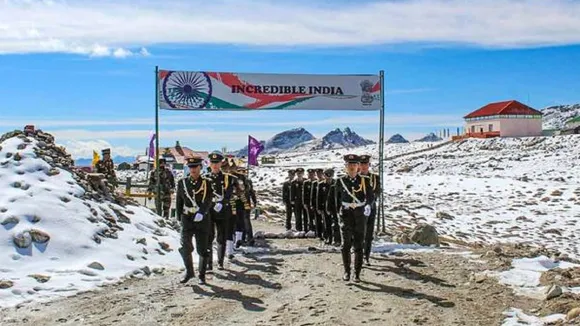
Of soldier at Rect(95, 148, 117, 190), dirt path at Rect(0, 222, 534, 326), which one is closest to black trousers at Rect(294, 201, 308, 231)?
soldier at Rect(95, 148, 117, 190)

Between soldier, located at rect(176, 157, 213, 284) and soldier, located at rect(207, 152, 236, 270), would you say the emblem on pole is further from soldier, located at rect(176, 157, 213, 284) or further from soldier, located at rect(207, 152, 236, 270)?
soldier, located at rect(176, 157, 213, 284)

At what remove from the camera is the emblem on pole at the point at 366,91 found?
645 inches

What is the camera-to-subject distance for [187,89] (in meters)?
15.8

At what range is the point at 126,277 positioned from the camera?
1074 centimetres

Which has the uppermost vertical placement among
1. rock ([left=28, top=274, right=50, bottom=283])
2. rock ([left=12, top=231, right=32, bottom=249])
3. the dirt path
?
rock ([left=12, top=231, right=32, bottom=249])

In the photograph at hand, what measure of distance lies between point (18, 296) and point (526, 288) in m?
7.36

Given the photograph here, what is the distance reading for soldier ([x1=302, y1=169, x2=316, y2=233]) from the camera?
16925 mm

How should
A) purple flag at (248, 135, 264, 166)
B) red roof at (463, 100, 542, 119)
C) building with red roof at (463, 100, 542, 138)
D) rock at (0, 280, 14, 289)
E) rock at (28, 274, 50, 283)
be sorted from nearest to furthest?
rock at (0, 280, 14, 289)
rock at (28, 274, 50, 283)
purple flag at (248, 135, 264, 166)
building with red roof at (463, 100, 542, 138)
red roof at (463, 100, 542, 119)

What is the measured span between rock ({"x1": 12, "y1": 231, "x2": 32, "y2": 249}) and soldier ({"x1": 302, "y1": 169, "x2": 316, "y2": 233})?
761 cm

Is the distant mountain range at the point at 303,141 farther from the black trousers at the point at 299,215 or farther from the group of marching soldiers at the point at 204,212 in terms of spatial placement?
the group of marching soldiers at the point at 204,212

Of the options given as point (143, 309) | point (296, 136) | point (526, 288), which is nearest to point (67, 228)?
point (143, 309)

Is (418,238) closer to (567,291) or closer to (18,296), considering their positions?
(567,291)

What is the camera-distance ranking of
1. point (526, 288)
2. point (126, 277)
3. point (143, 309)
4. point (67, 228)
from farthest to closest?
point (67, 228)
point (126, 277)
point (526, 288)
point (143, 309)

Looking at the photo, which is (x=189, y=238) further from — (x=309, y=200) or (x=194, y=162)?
(x=309, y=200)
